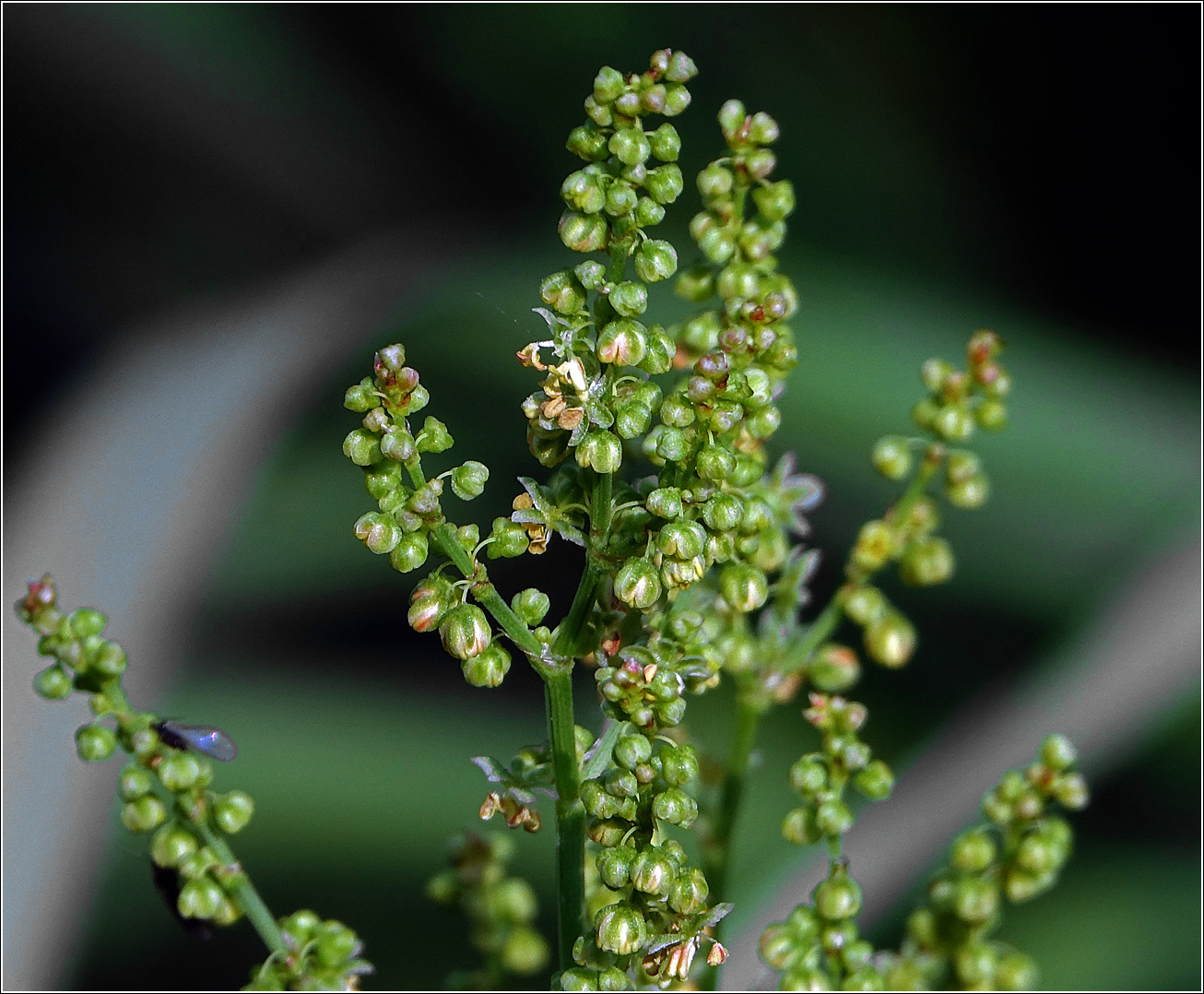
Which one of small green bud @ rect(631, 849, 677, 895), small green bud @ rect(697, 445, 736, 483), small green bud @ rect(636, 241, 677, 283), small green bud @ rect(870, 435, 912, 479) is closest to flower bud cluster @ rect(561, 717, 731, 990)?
small green bud @ rect(631, 849, 677, 895)

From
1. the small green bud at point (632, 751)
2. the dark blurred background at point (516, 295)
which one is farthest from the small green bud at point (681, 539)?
the dark blurred background at point (516, 295)

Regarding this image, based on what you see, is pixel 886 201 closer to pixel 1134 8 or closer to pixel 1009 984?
pixel 1134 8

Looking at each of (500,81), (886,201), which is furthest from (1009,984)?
(500,81)

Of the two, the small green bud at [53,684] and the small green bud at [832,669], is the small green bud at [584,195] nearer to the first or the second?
the small green bud at [53,684]

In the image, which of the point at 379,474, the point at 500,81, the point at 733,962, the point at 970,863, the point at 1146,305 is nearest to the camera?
the point at 379,474

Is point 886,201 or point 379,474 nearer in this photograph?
point 379,474

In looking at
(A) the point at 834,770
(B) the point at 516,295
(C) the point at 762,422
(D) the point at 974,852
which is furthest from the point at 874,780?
(B) the point at 516,295

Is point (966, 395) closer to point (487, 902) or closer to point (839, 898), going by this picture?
point (839, 898)
